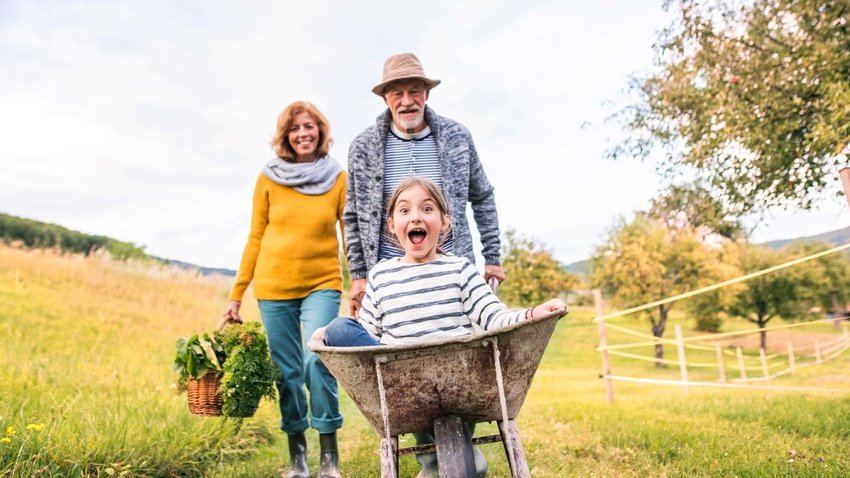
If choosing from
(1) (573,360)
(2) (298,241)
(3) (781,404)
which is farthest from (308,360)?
(1) (573,360)

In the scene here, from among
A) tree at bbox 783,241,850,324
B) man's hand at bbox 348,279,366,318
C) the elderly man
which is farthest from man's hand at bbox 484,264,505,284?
tree at bbox 783,241,850,324

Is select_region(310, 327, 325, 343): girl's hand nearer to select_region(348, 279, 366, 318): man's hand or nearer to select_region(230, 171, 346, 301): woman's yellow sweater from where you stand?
select_region(348, 279, 366, 318): man's hand

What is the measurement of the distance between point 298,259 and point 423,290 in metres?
1.45

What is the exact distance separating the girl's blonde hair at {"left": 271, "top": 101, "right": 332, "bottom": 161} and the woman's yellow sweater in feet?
0.68

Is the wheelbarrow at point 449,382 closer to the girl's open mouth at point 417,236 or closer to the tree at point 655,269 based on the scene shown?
the girl's open mouth at point 417,236

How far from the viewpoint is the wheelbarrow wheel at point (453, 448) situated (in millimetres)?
2064

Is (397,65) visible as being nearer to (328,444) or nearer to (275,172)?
(275,172)

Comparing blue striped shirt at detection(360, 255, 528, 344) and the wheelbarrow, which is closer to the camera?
the wheelbarrow

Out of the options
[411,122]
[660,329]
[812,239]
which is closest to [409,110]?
[411,122]

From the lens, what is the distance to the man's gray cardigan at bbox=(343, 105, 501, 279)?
3422 millimetres

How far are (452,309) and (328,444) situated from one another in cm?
164

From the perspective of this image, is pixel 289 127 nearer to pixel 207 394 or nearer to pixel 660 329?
pixel 207 394

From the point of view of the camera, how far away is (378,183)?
135 inches

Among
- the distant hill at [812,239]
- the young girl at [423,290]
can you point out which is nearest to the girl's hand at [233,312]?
the young girl at [423,290]
